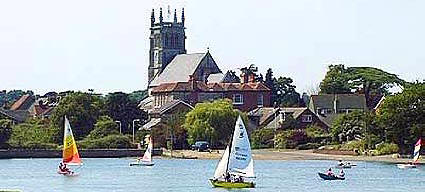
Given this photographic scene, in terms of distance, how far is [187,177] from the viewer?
89500 mm

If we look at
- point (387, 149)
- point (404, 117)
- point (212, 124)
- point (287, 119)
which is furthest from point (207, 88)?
point (404, 117)

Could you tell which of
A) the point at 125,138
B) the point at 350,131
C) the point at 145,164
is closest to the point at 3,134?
the point at 125,138

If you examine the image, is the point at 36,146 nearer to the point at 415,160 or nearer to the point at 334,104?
the point at 334,104

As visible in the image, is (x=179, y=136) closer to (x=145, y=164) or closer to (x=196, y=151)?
(x=196, y=151)

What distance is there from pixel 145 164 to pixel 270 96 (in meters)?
65.4

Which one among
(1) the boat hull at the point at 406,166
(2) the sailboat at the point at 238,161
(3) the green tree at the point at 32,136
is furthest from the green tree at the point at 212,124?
(2) the sailboat at the point at 238,161

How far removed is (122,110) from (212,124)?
2111cm

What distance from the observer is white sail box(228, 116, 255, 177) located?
70.3 meters

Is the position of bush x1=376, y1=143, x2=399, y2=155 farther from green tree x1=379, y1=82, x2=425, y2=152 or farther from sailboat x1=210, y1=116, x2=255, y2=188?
sailboat x1=210, y1=116, x2=255, y2=188

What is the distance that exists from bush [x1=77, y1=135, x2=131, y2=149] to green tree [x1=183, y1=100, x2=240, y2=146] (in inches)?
307

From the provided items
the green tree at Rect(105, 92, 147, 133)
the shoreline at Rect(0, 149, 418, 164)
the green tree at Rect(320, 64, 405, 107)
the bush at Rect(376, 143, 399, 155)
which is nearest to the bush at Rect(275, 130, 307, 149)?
the shoreline at Rect(0, 149, 418, 164)

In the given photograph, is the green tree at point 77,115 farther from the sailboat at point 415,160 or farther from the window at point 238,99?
the sailboat at point 415,160

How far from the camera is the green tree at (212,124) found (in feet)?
447

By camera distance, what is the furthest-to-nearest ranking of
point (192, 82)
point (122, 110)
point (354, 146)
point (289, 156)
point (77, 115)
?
point (192, 82), point (122, 110), point (77, 115), point (354, 146), point (289, 156)
